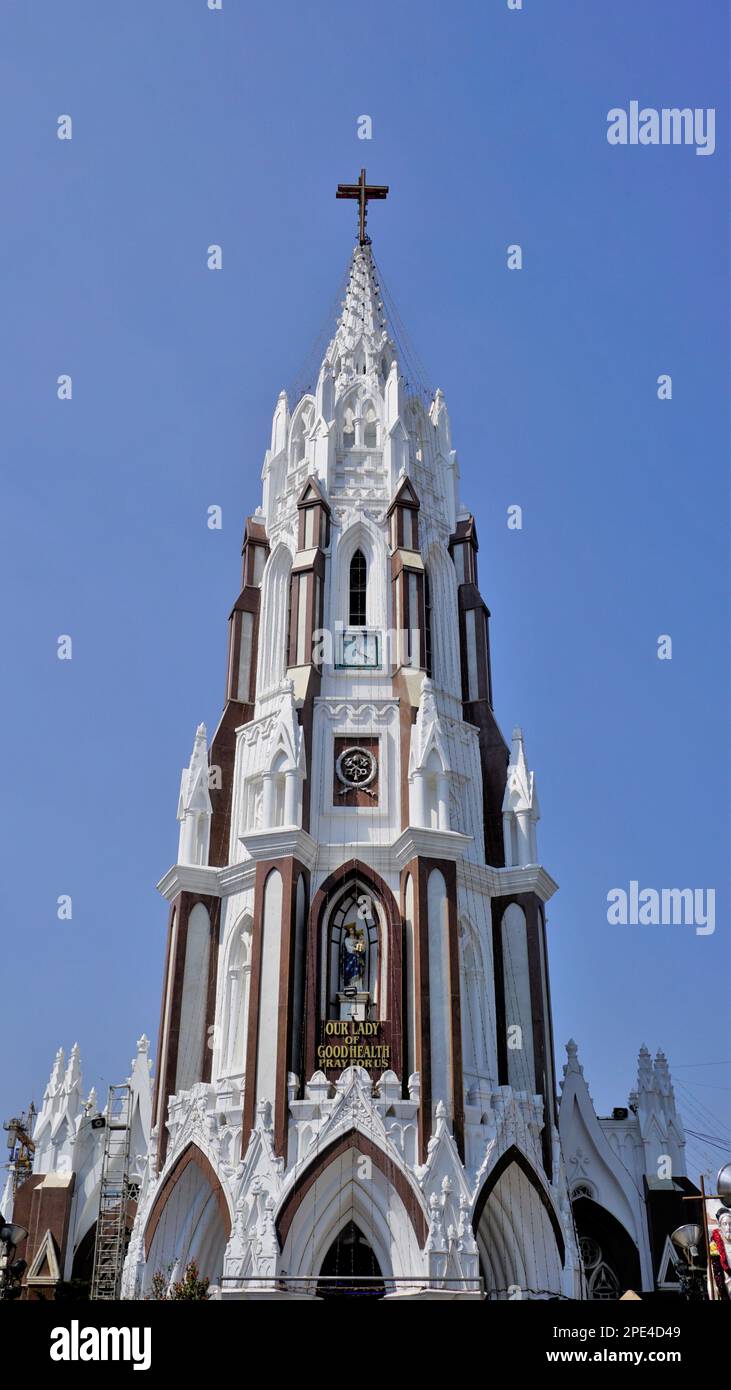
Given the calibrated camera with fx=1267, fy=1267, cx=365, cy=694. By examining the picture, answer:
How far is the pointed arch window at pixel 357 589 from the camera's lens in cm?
4781

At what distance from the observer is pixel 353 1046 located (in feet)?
127

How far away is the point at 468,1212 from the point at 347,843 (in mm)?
12213

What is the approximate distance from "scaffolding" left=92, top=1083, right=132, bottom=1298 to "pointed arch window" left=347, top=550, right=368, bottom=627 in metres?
20.6

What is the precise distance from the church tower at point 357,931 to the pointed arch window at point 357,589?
8cm

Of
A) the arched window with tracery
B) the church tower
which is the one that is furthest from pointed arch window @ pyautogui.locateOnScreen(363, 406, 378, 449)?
the arched window with tracery

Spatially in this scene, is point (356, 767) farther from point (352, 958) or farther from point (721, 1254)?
point (721, 1254)

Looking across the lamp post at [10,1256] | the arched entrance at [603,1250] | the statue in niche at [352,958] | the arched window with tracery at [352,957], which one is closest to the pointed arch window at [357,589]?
the arched window with tracery at [352,957]

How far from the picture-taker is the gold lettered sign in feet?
126

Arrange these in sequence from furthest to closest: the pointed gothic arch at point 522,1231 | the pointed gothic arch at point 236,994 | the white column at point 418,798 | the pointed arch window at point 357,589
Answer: the pointed arch window at point 357,589
the white column at point 418,798
the pointed gothic arch at point 236,994
the pointed gothic arch at point 522,1231

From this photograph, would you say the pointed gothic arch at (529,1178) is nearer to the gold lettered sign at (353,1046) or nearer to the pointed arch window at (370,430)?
the gold lettered sign at (353,1046)

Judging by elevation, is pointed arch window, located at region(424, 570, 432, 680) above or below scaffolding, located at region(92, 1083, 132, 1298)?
above

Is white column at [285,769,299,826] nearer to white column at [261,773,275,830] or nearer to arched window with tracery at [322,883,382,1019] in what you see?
white column at [261,773,275,830]
